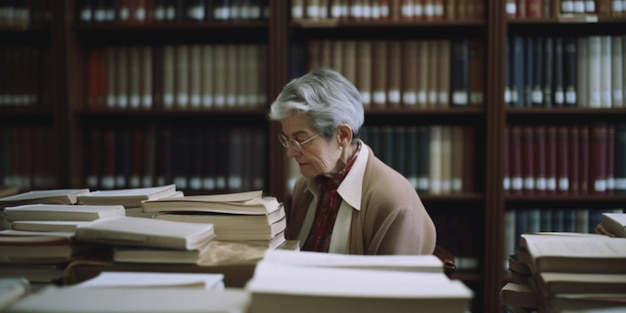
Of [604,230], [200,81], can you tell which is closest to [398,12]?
[200,81]

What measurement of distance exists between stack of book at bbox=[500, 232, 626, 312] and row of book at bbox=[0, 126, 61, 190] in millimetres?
2351

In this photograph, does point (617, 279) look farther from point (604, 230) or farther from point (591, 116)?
point (591, 116)

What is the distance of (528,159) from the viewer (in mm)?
2590

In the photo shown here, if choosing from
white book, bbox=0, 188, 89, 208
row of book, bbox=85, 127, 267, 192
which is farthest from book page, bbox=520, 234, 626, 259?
row of book, bbox=85, 127, 267, 192

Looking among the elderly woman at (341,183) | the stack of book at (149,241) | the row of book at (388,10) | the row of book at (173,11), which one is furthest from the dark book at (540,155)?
the stack of book at (149,241)

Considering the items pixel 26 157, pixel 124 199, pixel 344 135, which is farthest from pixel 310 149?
pixel 26 157

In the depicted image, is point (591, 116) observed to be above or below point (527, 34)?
below

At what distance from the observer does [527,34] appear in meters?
2.69

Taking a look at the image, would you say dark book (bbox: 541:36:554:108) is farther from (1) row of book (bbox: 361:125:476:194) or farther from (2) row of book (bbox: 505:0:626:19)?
(1) row of book (bbox: 361:125:476:194)

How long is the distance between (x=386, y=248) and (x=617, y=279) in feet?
2.53

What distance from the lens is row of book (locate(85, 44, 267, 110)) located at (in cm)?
268

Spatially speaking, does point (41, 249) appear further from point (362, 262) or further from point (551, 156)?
point (551, 156)

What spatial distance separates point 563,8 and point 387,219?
150cm

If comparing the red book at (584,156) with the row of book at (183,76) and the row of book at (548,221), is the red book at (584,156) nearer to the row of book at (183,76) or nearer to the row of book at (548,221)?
the row of book at (548,221)
